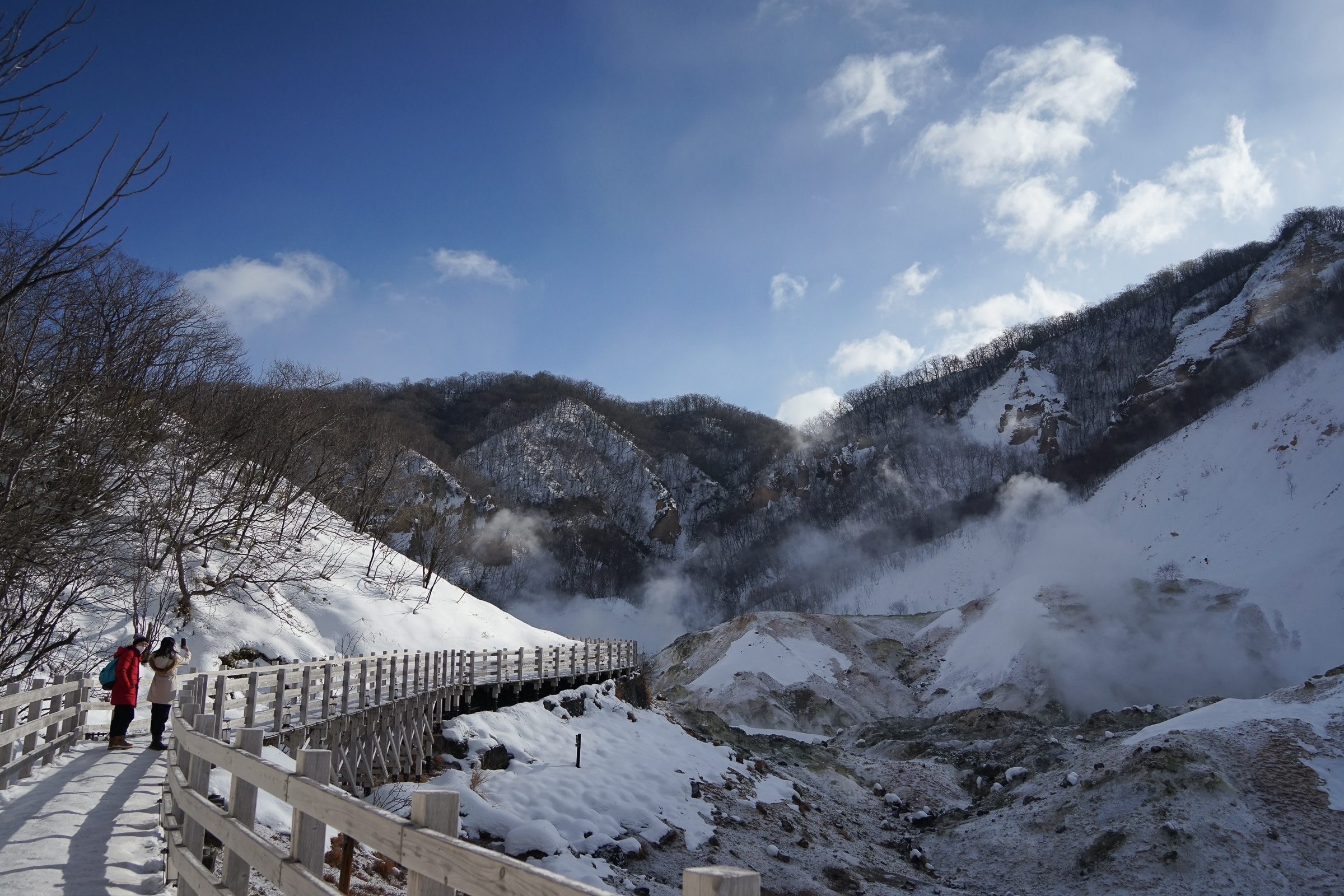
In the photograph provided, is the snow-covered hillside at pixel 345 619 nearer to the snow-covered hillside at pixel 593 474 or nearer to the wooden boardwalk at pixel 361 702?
the wooden boardwalk at pixel 361 702

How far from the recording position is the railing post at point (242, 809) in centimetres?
397

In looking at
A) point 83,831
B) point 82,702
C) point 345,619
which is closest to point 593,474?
point 345,619

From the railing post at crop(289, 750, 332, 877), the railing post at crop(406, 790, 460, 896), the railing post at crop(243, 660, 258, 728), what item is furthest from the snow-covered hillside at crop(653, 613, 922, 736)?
the railing post at crop(406, 790, 460, 896)

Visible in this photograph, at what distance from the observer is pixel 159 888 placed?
18.5 ft

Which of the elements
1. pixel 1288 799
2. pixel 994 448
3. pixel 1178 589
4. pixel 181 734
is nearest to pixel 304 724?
pixel 181 734

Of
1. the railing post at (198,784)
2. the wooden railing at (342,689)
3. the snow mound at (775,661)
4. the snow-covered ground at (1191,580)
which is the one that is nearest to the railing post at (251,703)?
the wooden railing at (342,689)

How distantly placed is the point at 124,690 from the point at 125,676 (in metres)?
0.22

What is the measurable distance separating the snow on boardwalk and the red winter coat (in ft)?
3.73

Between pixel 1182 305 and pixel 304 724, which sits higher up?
pixel 1182 305

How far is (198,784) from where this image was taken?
5.34 metres

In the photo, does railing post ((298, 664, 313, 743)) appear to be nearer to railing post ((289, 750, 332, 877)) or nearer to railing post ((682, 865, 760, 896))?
railing post ((289, 750, 332, 877))

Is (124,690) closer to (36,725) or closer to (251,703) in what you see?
(36,725)

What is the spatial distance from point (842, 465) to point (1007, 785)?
92286mm

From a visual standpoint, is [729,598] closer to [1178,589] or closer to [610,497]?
[610,497]
